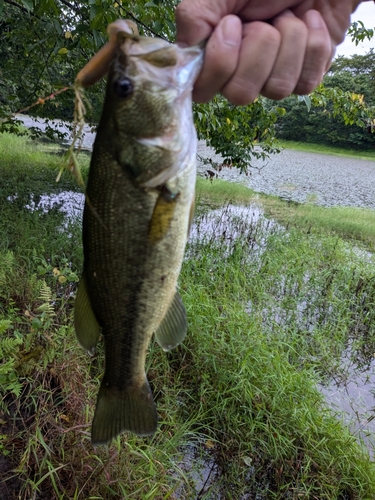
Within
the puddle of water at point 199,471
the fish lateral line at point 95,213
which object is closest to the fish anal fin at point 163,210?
the fish lateral line at point 95,213

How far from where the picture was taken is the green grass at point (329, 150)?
1526 inches

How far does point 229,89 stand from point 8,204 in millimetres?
7112

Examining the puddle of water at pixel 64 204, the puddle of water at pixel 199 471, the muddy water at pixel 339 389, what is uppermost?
the puddle of water at pixel 199 471

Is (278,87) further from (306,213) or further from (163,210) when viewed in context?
(306,213)

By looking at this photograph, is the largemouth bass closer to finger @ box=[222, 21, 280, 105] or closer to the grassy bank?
finger @ box=[222, 21, 280, 105]

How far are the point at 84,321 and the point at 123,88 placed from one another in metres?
0.80

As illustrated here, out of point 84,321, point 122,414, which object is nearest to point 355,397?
point 122,414

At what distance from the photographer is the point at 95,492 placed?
8.17 ft

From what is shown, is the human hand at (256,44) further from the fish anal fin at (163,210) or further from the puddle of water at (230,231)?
the puddle of water at (230,231)

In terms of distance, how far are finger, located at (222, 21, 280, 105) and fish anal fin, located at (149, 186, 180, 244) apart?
376mm

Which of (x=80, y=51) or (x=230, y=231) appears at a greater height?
(x=80, y=51)

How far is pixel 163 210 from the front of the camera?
1.26 meters

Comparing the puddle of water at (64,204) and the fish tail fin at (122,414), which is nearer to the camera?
the fish tail fin at (122,414)

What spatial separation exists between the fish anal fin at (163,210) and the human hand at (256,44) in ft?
1.20
